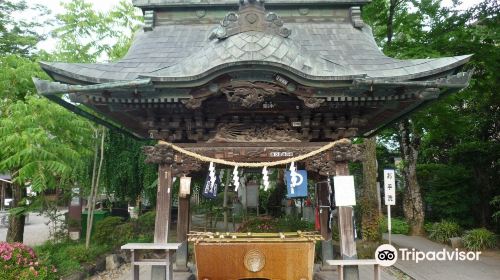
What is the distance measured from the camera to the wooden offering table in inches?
256

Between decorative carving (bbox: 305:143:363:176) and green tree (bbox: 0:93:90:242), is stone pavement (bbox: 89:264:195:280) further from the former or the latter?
decorative carving (bbox: 305:143:363:176)

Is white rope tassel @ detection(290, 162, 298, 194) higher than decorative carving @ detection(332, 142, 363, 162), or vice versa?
decorative carving @ detection(332, 142, 363, 162)

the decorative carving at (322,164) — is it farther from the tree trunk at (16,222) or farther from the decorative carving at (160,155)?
the tree trunk at (16,222)

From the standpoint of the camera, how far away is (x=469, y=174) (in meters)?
16.5

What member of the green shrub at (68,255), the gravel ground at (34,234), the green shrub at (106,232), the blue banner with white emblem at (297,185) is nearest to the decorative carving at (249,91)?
the blue banner with white emblem at (297,185)

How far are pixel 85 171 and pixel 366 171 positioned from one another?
10266mm

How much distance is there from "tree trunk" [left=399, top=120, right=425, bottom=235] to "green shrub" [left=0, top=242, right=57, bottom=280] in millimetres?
13627

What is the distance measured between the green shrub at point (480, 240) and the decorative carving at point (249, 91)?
11.6m

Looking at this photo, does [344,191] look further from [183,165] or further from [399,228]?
[399,228]

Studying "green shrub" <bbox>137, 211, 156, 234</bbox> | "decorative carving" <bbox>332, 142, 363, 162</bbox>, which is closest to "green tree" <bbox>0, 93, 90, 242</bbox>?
"green shrub" <bbox>137, 211, 156, 234</bbox>

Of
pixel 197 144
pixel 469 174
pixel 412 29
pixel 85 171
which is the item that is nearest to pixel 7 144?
pixel 197 144

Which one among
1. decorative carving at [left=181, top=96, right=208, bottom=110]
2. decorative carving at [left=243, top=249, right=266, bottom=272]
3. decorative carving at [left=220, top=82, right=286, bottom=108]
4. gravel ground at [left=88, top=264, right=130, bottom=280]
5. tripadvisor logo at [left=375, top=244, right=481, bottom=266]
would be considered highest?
decorative carving at [left=220, top=82, right=286, bottom=108]

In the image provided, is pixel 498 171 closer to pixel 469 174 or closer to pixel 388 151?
pixel 469 174

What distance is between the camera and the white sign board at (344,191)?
21.1 feet
